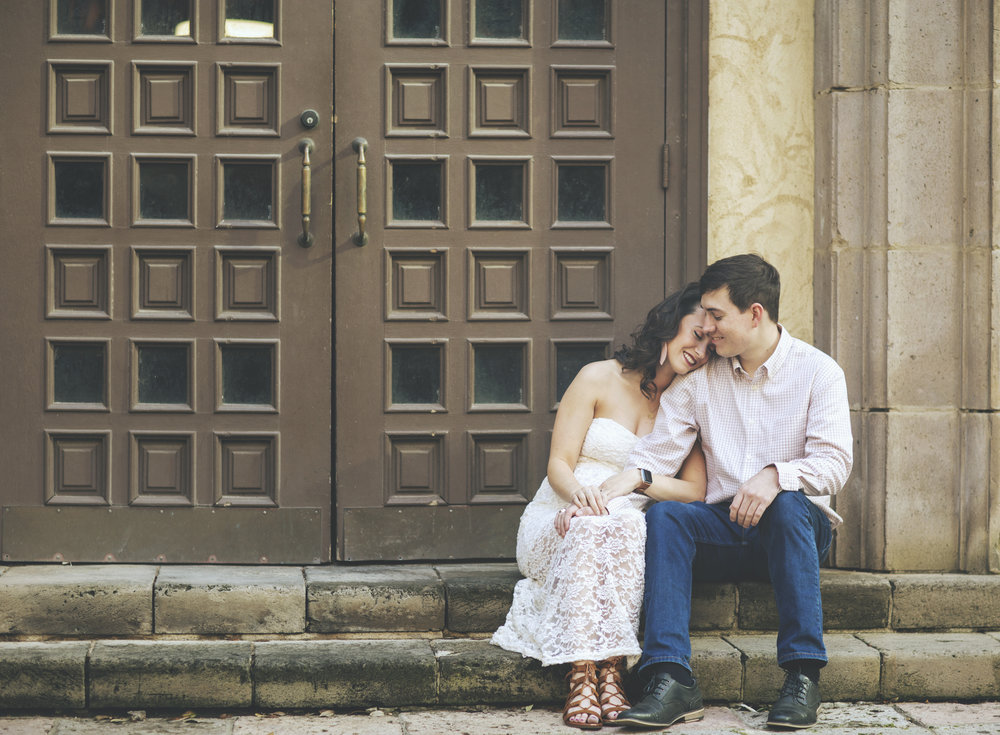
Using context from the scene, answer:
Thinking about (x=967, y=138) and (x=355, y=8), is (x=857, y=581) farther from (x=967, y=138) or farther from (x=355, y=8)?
(x=355, y=8)

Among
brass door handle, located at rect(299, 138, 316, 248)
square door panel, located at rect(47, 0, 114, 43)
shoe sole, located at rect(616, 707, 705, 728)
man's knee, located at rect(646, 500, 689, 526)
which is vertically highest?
square door panel, located at rect(47, 0, 114, 43)

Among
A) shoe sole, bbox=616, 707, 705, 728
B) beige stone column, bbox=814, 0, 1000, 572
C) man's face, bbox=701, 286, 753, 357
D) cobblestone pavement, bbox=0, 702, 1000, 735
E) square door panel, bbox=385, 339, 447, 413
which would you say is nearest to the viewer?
shoe sole, bbox=616, 707, 705, 728

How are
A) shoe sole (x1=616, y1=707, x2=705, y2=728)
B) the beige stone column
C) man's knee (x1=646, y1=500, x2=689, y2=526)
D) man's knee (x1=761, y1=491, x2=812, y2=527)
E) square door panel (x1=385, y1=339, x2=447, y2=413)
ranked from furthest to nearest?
square door panel (x1=385, y1=339, x2=447, y2=413) < the beige stone column < man's knee (x1=646, y1=500, x2=689, y2=526) < man's knee (x1=761, y1=491, x2=812, y2=527) < shoe sole (x1=616, y1=707, x2=705, y2=728)

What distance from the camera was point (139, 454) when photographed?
4859mm

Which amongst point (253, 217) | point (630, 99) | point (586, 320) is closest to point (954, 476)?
point (586, 320)

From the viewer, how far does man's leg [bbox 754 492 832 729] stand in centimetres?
387

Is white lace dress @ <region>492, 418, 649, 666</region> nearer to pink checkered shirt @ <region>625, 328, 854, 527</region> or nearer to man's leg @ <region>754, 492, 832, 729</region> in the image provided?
pink checkered shirt @ <region>625, 328, 854, 527</region>

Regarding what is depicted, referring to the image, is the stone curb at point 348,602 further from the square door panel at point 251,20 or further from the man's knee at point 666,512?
the square door panel at point 251,20

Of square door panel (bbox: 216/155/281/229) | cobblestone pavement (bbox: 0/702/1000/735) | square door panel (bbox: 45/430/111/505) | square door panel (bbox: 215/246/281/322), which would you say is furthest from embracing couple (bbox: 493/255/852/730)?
square door panel (bbox: 45/430/111/505)

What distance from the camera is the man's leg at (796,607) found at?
3871mm

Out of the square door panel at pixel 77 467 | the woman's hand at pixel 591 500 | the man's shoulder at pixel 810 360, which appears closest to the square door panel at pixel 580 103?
the man's shoulder at pixel 810 360

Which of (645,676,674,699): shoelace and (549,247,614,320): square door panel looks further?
(549,247,614,320): square door panel

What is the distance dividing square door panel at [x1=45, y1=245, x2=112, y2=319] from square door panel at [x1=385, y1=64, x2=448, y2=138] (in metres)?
1.31

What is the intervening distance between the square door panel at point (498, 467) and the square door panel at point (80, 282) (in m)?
1.64
